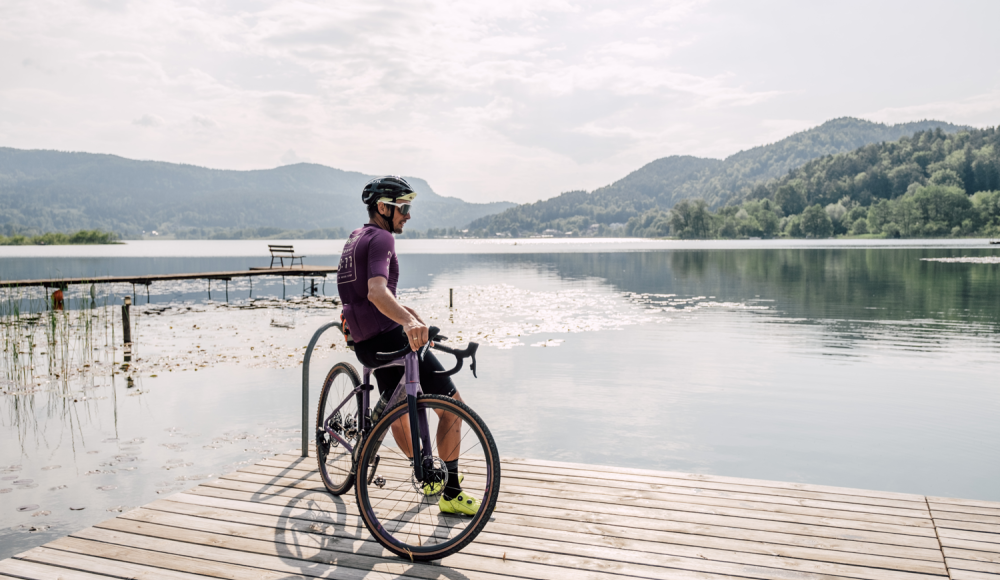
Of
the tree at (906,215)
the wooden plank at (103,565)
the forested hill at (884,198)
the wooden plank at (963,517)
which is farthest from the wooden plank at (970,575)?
the tree at (906,215)

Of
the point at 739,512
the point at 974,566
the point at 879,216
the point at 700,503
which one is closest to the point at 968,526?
the point at 974,566

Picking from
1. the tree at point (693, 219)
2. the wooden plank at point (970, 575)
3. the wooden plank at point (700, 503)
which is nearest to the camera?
the wooden plank at point (970, 575)

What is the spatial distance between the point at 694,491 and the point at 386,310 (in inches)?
117

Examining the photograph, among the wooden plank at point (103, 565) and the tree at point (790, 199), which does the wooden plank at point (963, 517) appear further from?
the tree at point (790, 199)

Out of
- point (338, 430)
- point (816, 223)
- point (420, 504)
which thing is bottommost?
point (420, 504)

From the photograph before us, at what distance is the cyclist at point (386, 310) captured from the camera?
415 centimetres

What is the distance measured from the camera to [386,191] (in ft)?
14.7

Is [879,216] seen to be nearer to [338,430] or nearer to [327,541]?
[338,430]

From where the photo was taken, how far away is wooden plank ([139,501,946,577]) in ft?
13.1

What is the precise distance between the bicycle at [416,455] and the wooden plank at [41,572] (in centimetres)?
159

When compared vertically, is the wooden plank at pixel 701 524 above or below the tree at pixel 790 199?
below

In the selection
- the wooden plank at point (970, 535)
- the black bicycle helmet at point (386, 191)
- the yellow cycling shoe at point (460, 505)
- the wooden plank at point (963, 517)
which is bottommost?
the wooden plank at point (963, 517)

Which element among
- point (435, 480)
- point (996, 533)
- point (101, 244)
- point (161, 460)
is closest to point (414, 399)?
point (435, 480)

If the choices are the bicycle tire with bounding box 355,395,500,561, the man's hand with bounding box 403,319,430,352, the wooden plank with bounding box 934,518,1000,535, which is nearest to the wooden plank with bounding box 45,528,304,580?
the bicycle tire with bounding box 355,395,500,561
